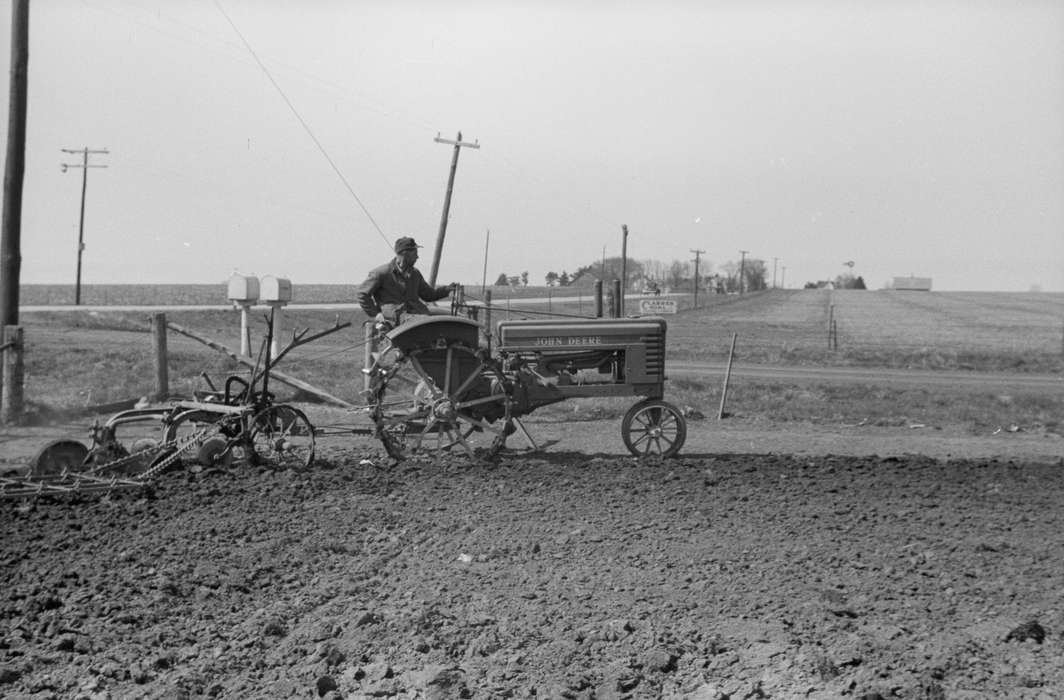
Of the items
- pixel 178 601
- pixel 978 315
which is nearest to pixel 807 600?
pixel 178 601

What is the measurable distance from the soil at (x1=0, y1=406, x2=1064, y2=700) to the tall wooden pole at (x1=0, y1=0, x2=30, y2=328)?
5915mm

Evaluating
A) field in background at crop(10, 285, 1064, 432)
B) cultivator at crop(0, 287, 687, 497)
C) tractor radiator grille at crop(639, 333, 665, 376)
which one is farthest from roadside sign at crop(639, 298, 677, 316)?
tractor radiator grille at crop(639, 333, 665, 376)

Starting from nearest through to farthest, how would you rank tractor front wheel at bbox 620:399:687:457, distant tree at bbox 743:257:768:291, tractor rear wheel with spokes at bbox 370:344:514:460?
tractor rear wheel with spokes at bbox 370:344:514:460, tractor front wheel at bbox 620:399:687:457, distant tree at bbox 743:257:768:291

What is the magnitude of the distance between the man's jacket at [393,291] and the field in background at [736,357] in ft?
2.56

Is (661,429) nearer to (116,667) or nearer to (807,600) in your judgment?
(807,600)

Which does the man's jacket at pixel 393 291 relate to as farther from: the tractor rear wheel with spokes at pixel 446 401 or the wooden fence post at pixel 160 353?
the wooden fence post at pixel 160 353

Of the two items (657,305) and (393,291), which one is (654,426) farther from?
(657,305)

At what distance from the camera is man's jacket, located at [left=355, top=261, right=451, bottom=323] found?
30.9 ft

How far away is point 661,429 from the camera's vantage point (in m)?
9.45

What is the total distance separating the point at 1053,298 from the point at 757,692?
261 feet

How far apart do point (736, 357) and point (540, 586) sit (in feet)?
65.6

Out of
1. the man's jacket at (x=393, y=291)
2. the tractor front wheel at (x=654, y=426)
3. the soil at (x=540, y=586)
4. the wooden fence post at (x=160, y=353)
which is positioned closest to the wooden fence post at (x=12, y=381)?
the wooden fence post at (x=160, y=353)

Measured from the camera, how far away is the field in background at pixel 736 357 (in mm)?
14250

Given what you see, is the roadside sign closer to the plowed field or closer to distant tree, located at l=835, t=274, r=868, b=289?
the plowed field
